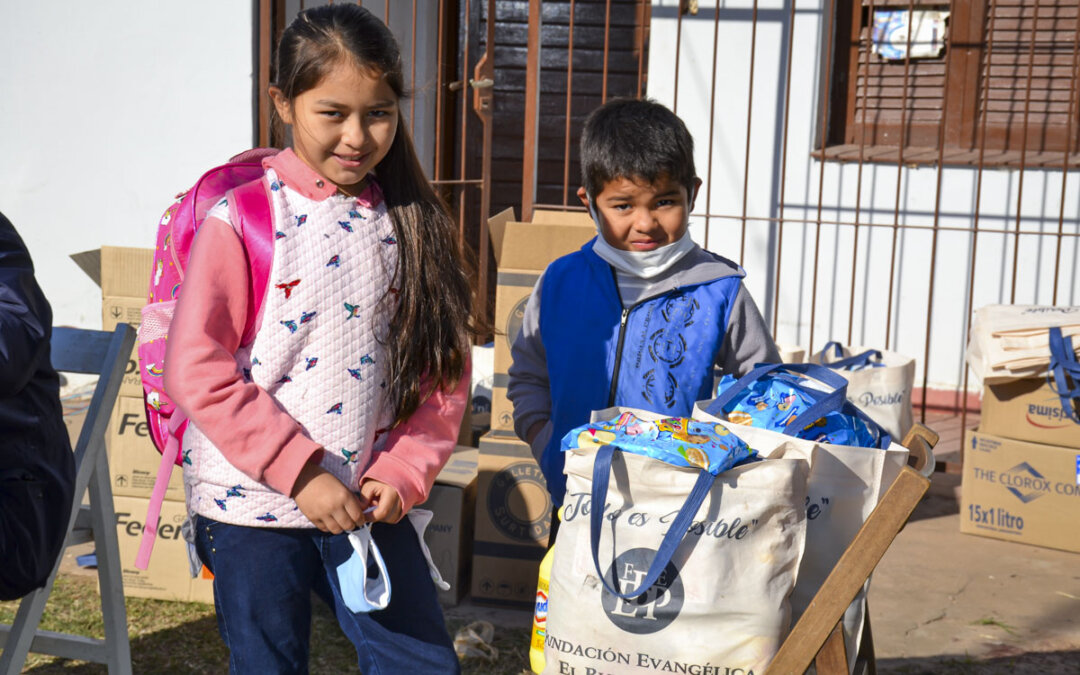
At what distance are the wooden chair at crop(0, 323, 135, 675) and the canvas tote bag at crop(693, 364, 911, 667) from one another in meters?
1.31

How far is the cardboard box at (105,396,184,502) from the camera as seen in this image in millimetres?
3086

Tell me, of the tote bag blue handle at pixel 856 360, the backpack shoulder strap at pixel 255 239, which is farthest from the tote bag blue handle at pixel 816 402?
the tote bag blue handle at pixel 856 360

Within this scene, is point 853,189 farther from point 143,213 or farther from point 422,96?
point 143,213

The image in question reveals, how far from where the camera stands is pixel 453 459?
3.38 metres

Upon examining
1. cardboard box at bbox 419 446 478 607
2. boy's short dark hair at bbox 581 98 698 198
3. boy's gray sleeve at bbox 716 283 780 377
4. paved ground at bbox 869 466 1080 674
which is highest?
boy's short dark hair at bbox 581 98 698 198

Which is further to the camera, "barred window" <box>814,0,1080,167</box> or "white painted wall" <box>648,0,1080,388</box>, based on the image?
"white painted wall" <box>648,0,1080,388</box>

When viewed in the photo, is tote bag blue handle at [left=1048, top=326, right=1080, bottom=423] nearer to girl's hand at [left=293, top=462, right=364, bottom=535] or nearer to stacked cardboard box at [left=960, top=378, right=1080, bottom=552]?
stacked cardboard box at [left=960, top=378, right=1080, bottom=552]

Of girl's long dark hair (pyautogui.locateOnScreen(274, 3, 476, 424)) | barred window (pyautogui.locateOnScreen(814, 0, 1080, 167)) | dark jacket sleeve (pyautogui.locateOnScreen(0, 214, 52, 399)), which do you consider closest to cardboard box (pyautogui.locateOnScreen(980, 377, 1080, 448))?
barred window (pyautogui.locateOnScreen(814, 0, 1080, 167))

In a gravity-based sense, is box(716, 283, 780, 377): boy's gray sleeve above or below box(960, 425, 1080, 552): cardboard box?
above

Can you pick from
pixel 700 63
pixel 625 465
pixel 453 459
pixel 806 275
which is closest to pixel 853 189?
pixel 806 275

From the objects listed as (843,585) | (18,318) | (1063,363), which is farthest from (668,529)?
(1063,363)

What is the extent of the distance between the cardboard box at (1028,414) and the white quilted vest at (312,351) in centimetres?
278

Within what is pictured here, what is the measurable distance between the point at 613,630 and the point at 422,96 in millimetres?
4862

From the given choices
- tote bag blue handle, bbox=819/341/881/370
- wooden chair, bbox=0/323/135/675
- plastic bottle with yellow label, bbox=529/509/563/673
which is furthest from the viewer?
tote bag blue handle, bbox=819/341/881/370
